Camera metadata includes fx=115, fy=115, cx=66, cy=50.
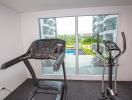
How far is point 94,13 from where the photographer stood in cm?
296

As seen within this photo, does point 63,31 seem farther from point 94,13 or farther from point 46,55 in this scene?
point 46,55

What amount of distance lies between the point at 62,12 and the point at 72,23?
0.41 m

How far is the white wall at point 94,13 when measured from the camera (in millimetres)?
2877

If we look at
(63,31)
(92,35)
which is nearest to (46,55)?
(63,31)

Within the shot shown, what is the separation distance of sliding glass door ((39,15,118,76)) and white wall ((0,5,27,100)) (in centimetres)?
66

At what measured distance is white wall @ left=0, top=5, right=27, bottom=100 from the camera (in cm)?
251

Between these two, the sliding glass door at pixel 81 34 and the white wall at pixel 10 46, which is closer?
the white wall at pixel 10 46

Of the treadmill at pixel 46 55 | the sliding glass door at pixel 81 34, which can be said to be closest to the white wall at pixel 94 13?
the sliding glass door at pixel 81 34

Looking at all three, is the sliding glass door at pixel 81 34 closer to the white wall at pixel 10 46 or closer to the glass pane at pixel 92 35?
the glass pane at pixel 92 35

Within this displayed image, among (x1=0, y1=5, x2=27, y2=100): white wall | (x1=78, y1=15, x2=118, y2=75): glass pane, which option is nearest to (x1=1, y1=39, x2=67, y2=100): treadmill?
(x1=0, y1=5, x2=27, y2=100): white wall

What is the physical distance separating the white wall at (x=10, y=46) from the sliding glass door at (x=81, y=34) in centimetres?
66

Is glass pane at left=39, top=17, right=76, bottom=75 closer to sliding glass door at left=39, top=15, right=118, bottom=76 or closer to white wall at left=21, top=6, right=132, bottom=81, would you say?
sliding glass door at left=39, top=15, right=118, bottom=76

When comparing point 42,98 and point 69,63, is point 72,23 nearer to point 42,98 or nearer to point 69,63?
point 69,63

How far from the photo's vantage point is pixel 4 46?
2.58 meters
